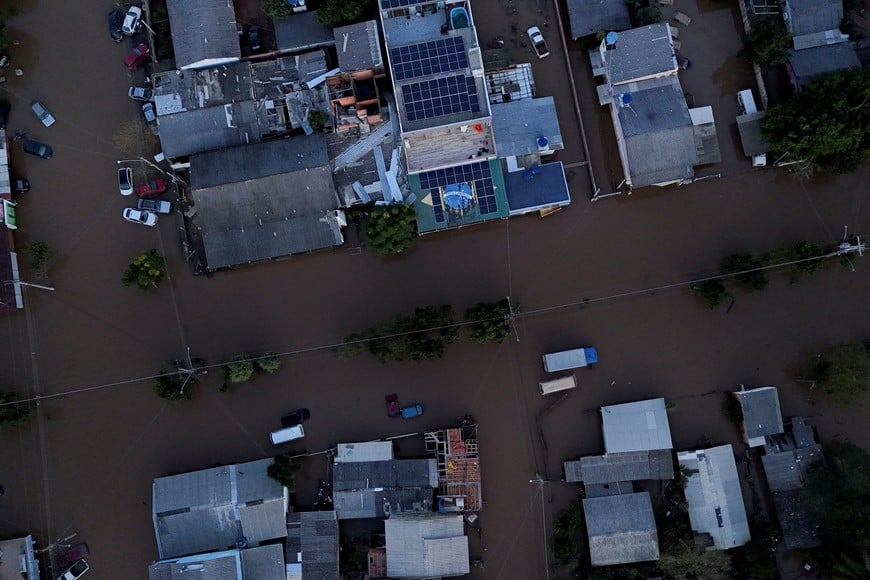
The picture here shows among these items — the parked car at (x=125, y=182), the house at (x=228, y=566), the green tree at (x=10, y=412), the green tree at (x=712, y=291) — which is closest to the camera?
the house at (x=228, y=566)

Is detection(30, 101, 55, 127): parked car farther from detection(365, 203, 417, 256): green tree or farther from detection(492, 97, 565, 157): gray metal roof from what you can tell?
detection(492, 97, 565, 157): gray metal roof

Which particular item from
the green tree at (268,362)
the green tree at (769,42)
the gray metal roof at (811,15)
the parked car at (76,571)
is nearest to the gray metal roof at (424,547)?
the green tree at (268,362)

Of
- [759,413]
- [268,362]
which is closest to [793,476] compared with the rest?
[759,413]

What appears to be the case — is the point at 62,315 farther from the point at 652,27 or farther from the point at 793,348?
the point at 793,348

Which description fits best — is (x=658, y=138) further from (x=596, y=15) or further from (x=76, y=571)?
(x=76, y=571)

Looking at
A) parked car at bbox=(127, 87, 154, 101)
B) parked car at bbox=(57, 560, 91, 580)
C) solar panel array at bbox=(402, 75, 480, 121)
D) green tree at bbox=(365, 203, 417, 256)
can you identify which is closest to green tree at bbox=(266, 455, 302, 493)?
parked car at bbox=(57, 560, 91, 580)

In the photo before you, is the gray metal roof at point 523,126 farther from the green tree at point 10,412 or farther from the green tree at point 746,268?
the green tree at point 10,412
